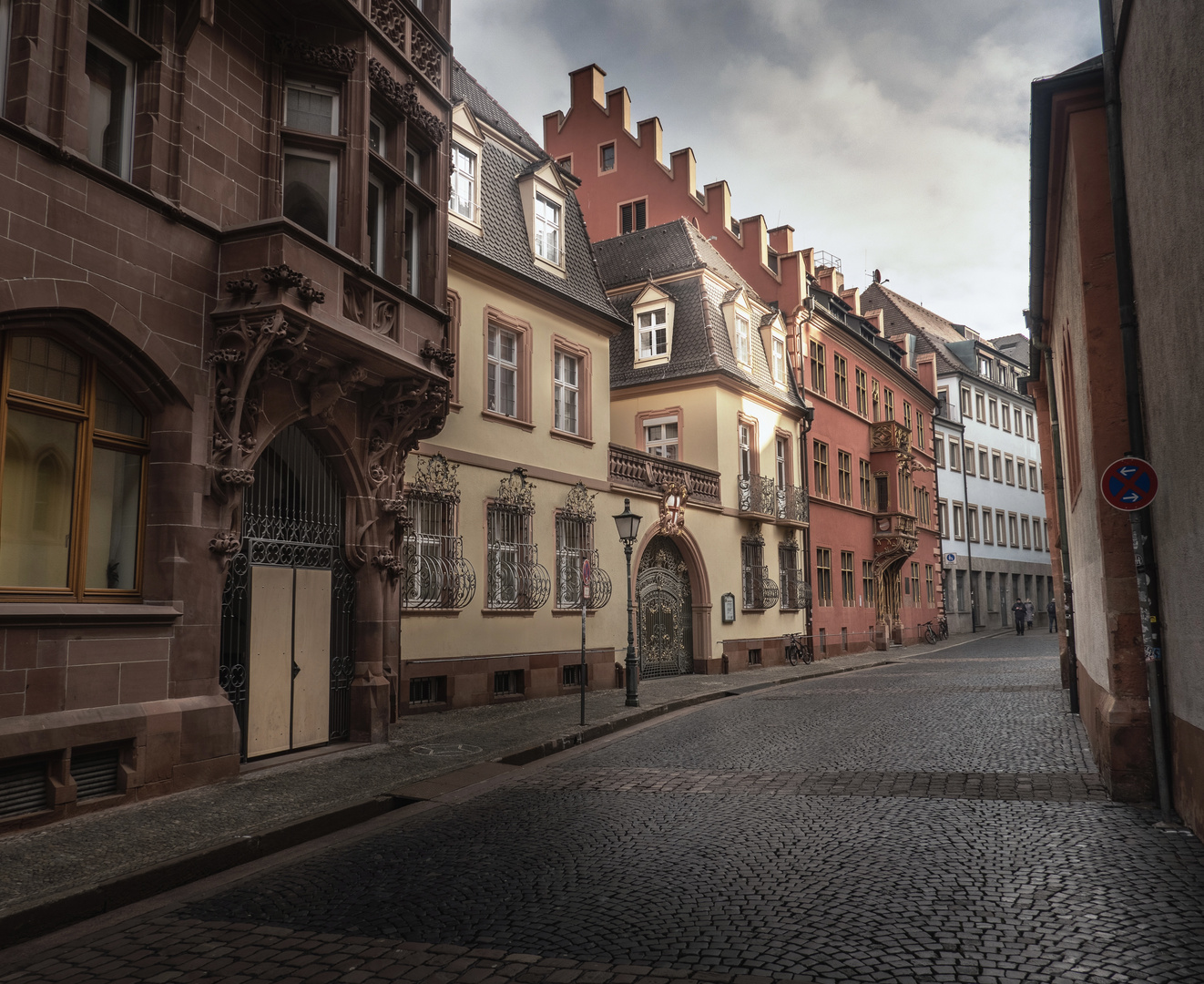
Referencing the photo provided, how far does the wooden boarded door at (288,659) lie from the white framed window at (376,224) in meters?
3.99

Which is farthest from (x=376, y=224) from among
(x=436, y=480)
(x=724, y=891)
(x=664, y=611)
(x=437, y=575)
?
(x=664, y=611)

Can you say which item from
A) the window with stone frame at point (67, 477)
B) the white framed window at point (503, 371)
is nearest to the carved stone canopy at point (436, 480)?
the white framed window at point (503, 371)

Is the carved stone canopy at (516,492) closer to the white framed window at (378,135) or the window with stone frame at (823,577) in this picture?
the white framed window at (378,135)

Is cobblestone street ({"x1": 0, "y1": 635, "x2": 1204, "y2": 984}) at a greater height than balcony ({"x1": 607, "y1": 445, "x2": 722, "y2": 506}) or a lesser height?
lesser

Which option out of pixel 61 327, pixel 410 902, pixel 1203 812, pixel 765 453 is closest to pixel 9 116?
pixel 61 327

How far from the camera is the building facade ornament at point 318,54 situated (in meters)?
11.5

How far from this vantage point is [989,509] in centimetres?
5697

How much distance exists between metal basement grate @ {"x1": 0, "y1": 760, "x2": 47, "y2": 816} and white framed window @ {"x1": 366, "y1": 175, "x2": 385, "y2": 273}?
706cm

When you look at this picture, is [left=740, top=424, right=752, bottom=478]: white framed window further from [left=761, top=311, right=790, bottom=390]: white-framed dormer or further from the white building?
the white building

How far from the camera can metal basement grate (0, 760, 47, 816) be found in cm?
765

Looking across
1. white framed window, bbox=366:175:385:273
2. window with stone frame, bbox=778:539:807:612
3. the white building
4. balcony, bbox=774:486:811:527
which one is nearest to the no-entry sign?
white framed window, bbox=366:175:385:273

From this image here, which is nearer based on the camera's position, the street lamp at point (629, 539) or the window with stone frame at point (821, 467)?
the street lamp at point (629, 539)

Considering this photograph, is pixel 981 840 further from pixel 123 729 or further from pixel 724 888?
pixel 123 729

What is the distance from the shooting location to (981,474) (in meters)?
56.2
